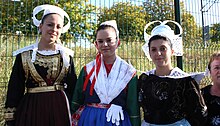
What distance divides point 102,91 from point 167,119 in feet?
1.88

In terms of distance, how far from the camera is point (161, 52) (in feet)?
9.29

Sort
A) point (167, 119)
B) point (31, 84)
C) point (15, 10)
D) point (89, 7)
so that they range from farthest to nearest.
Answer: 1. point (89, 7)
2. point (15, 10)
3. point (31, 84)
4. point (167, 119)

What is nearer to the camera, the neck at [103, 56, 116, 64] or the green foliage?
the neck at [103, 56, 116, 64]

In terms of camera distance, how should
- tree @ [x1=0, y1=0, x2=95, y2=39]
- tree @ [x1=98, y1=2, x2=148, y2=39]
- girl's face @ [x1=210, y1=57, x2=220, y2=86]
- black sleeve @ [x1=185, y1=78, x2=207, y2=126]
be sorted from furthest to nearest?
tree @ [x1=98, y1=2, x2=148, y2=39] → tree @ [x1=0, y1=0, x2=95, y2=39] → girl's face @ [x1=210, y1=57, x2=220, y2=86] → black sleeve @ [x1=185, y1=78, x2=207, y2=126]

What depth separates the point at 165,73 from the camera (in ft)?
9.42

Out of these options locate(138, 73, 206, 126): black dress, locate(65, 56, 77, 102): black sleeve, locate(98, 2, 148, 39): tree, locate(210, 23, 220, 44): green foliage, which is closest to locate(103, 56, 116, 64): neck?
locate(65, 56, 77, 102): black sleeve

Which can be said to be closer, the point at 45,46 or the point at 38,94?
the point at 38,94

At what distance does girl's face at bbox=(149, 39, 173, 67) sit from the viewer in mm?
2816

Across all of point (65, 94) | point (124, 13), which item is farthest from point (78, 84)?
point (124, 13)

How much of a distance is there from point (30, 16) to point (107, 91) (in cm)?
186

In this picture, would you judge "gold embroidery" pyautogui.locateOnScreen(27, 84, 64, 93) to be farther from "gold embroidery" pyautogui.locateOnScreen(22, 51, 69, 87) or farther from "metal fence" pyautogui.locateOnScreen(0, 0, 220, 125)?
"metal fence" pyautogui.locateOnScreen(0, 0, 220, 125)

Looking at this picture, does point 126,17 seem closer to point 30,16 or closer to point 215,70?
point 30,16

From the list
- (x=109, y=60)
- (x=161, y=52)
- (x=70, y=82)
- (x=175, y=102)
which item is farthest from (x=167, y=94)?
(x=70, y=82)

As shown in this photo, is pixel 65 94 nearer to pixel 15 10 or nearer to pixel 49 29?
pixel 49 29
